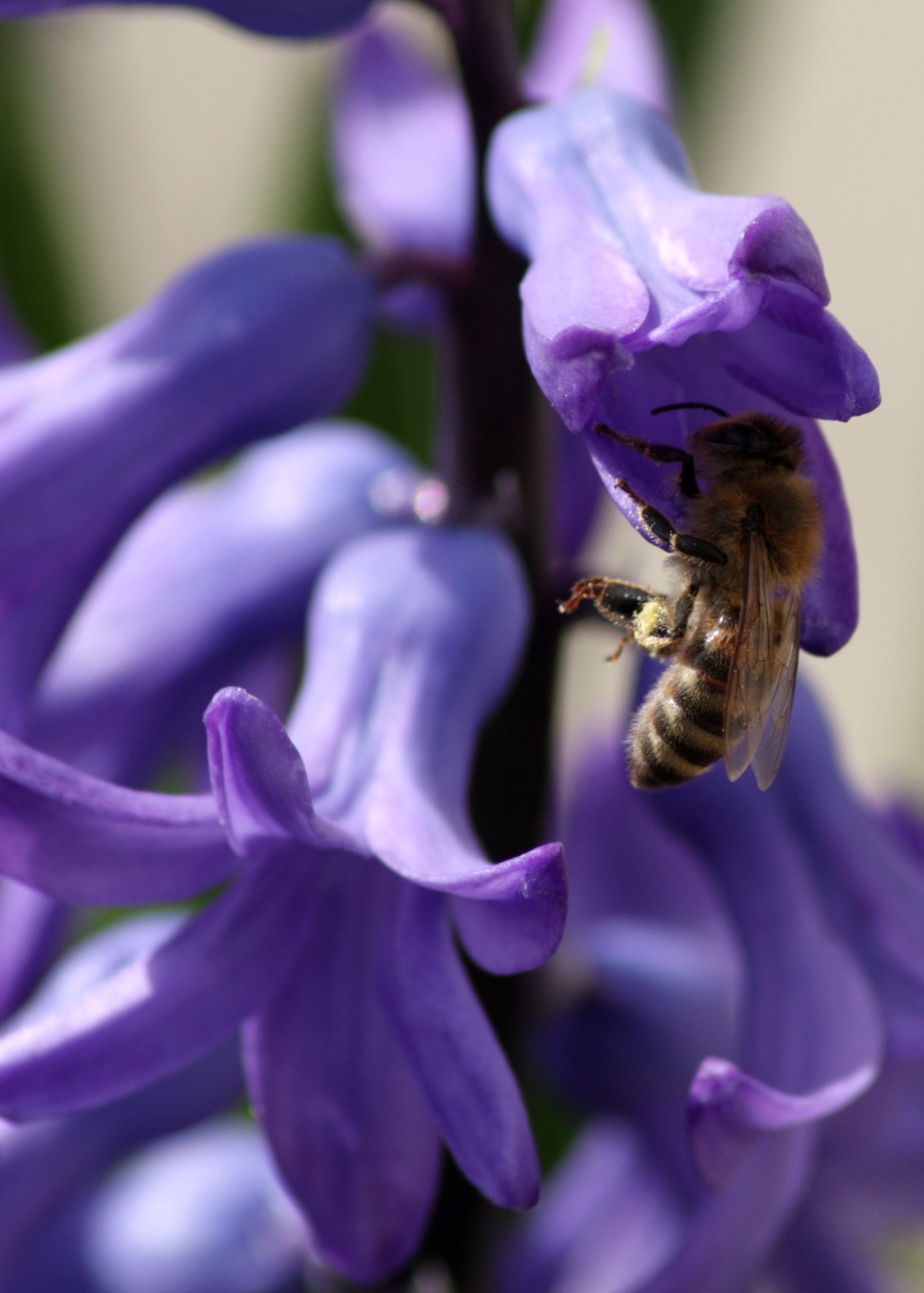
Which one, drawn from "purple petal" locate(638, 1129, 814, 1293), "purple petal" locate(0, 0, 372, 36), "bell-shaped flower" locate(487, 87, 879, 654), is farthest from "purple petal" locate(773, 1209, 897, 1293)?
"purple petal" locate(0, 0, 372, 36)

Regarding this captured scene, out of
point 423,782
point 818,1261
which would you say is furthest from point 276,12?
point 818,1261

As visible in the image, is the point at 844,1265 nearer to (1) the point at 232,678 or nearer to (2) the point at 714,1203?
(2) the point at 714,1203

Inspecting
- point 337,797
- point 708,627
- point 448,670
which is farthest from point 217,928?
point 708,627

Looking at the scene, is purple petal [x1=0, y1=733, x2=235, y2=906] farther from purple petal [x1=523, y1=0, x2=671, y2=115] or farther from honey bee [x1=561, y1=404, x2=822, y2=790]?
purple petal [x1=523, y1=0, x2=671, y2=115]

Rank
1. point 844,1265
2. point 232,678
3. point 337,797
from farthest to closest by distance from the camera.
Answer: point 844,1265
point 232,678
point 337,797

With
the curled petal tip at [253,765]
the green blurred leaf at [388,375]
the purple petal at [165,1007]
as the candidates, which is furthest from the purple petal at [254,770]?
the green blurred leaf at [388,375]

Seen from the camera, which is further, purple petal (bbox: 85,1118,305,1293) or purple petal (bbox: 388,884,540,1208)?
purple petal (bbox: 85,1118,305,1293)
